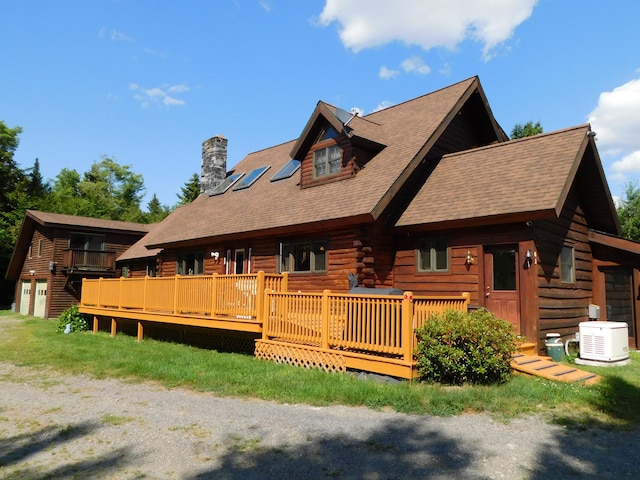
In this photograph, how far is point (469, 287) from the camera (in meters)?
11.6

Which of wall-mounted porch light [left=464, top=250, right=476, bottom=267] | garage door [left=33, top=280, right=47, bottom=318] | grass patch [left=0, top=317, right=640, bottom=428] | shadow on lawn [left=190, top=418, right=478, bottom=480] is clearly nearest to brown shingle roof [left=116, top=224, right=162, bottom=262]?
garage door [left=33, top=280, right=47, bottom=318]

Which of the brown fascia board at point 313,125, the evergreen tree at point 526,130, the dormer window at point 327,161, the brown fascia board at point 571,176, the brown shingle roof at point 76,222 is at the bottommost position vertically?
the brown fascia board at point 571,176

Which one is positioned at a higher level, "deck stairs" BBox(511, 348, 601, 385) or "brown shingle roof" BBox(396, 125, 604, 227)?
"brown shingle roof" BBox(396, 125, 604, 227)

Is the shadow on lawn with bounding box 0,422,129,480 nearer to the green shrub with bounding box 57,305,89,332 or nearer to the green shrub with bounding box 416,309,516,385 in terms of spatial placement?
the green shrub with bounding box 416,309,516,385

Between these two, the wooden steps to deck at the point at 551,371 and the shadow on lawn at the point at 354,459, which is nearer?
the shadow on lawn at the point at 354,459

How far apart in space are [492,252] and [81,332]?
16.0 m

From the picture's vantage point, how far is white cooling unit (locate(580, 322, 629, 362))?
9836mm

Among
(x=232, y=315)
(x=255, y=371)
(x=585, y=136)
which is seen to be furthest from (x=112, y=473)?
(x=585, y=136)

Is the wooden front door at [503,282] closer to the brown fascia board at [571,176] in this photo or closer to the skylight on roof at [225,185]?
the brown fascia board at [571,176]

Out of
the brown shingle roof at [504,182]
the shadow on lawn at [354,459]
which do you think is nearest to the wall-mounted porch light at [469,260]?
the brown shingle roof at [504,182]

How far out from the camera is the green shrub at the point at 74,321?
18984 millimetres

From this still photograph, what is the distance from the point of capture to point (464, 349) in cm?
772

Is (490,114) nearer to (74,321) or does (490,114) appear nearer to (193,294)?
(193,294)

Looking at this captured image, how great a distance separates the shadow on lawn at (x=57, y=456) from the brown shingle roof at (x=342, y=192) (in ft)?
26.4
